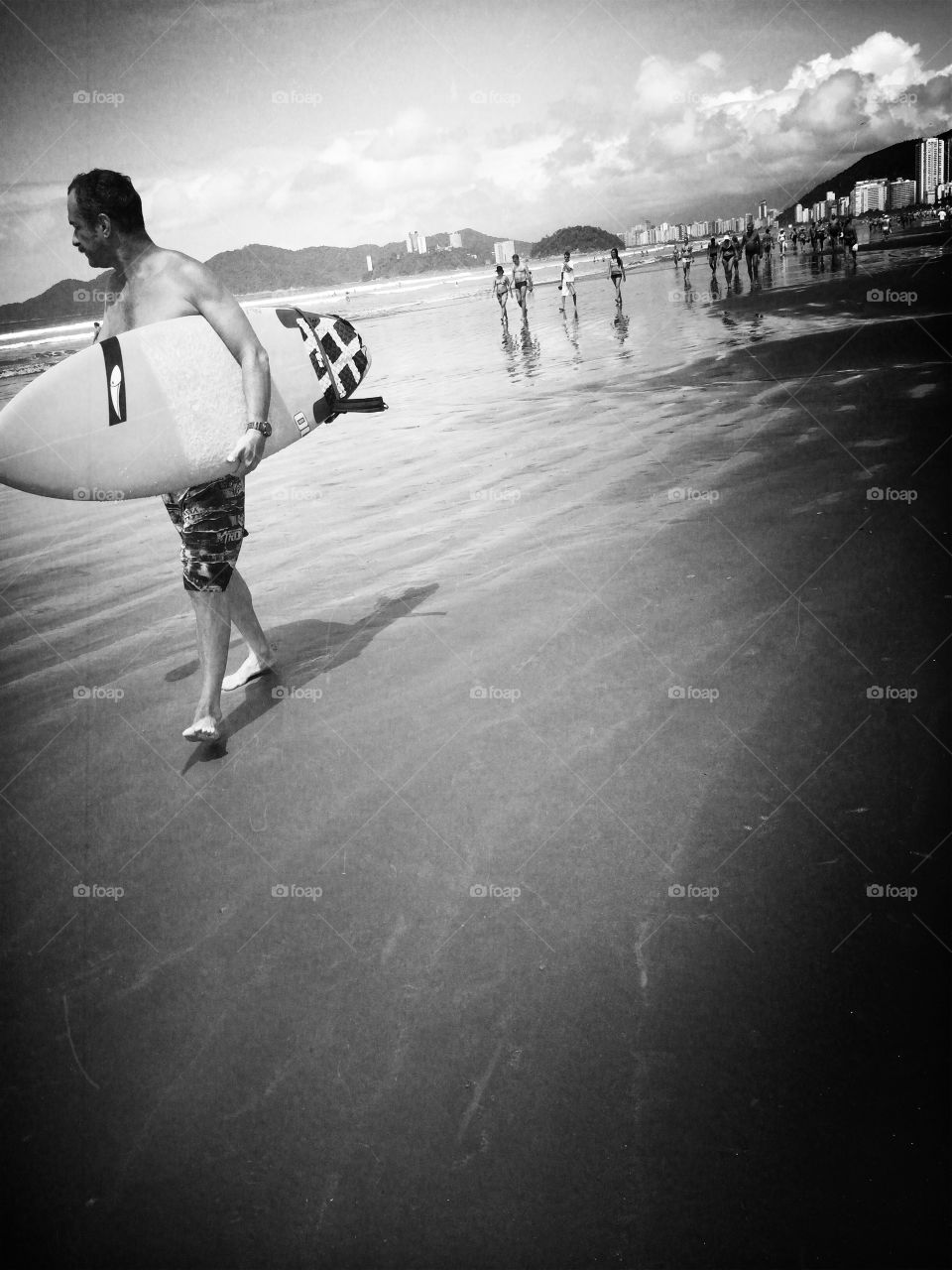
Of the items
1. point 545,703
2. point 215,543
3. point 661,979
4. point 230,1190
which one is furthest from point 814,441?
point 230,1190

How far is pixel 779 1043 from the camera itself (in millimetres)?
1690

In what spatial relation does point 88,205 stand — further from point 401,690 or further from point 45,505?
point 45,505

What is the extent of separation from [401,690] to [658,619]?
1265 mm

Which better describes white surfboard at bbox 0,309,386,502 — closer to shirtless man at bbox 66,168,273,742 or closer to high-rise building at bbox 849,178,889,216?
shirtless man at bbox 66,168,273,742

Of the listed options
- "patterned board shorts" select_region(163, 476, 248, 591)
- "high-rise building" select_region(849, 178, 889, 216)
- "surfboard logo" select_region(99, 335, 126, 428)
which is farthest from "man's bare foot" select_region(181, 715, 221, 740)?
"high-rise building" select_region(849, 178, 889, 216)

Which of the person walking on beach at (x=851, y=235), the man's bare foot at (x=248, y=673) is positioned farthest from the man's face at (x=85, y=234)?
the person walking on beach at (x=851, y=235)
